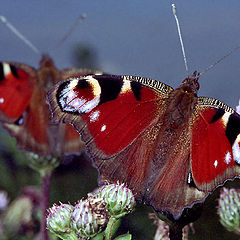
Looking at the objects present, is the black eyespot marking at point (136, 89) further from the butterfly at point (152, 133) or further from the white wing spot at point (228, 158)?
the white wing spot at point (228, 158)

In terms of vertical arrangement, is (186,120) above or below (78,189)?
above

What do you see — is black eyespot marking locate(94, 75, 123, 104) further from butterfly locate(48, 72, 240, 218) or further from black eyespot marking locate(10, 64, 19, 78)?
black eyespot marking locate(10, 64, 19, 78)

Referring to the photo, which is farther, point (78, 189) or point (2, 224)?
point (78, 189)

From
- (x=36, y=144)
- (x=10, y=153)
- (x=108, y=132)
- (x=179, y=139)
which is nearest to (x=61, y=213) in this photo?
(x=108, y=132)

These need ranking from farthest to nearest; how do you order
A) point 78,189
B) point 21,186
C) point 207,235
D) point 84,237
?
1. point 21,186
2. point 78,189
3. point 207,235
4. point 84,237

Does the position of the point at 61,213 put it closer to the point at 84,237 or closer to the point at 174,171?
the point at 84,237

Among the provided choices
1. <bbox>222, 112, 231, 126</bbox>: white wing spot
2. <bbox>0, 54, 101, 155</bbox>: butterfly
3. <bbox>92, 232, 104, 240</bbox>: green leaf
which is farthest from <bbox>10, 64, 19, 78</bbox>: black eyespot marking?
<bbox>222, 112, 231, 126</bbox>: white wing spot
